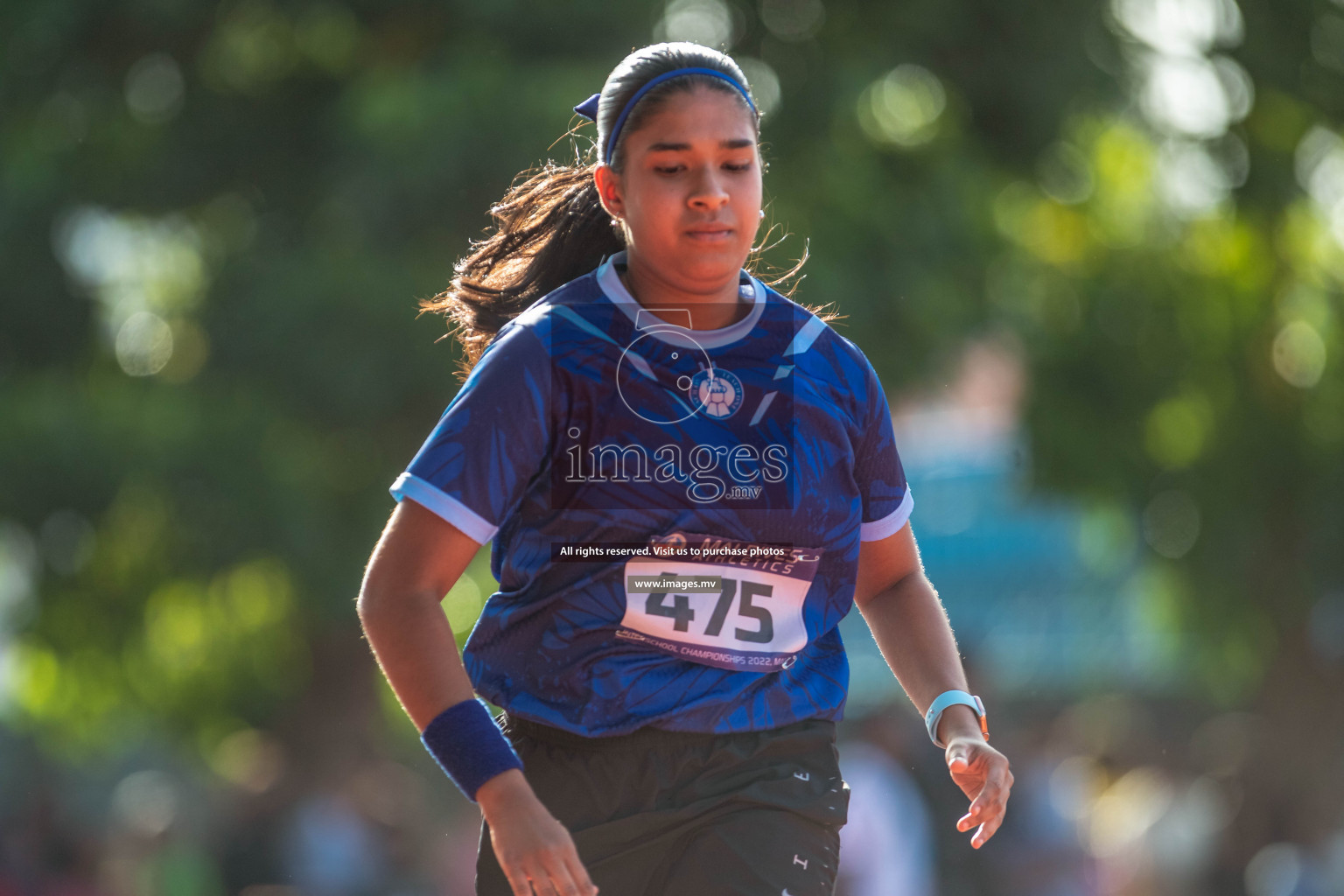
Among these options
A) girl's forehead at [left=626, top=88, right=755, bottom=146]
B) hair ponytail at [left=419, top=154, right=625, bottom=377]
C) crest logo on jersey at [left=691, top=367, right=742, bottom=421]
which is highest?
girl's forehead at [left=626, top=88, right=755, bottom=146]

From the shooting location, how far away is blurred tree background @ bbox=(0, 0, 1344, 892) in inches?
366

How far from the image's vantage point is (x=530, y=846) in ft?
6.98

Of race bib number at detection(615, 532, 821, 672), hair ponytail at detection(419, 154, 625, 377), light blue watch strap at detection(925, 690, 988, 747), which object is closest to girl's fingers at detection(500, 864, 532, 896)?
race bib number at detection(615, 532, 821, 672)

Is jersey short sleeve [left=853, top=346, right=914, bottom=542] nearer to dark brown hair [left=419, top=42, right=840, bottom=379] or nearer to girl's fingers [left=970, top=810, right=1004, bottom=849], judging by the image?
dark brown hair [left=419, top=42, right=840, bottom=379]

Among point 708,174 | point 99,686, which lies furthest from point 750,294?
point 99,686

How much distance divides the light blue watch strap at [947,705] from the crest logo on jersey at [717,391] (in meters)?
0.62

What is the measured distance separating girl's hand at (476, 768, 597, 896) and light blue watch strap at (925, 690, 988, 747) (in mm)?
789

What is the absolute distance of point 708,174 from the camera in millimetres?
2541

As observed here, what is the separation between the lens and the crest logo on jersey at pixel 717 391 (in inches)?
99.2

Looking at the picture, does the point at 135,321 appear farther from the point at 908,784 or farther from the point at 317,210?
the point at 908,784

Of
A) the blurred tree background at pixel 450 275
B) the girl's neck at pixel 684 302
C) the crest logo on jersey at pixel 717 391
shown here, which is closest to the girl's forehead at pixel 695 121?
the girl's neck at pixel 684 302

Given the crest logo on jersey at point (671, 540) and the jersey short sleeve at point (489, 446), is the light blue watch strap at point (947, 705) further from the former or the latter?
the jersey short sleeve at point (489, 446)

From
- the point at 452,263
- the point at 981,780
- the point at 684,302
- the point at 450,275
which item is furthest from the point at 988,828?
the point at 450,275

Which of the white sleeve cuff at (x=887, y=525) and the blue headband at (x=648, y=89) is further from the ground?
the blue headband at (x=648, y=89)
